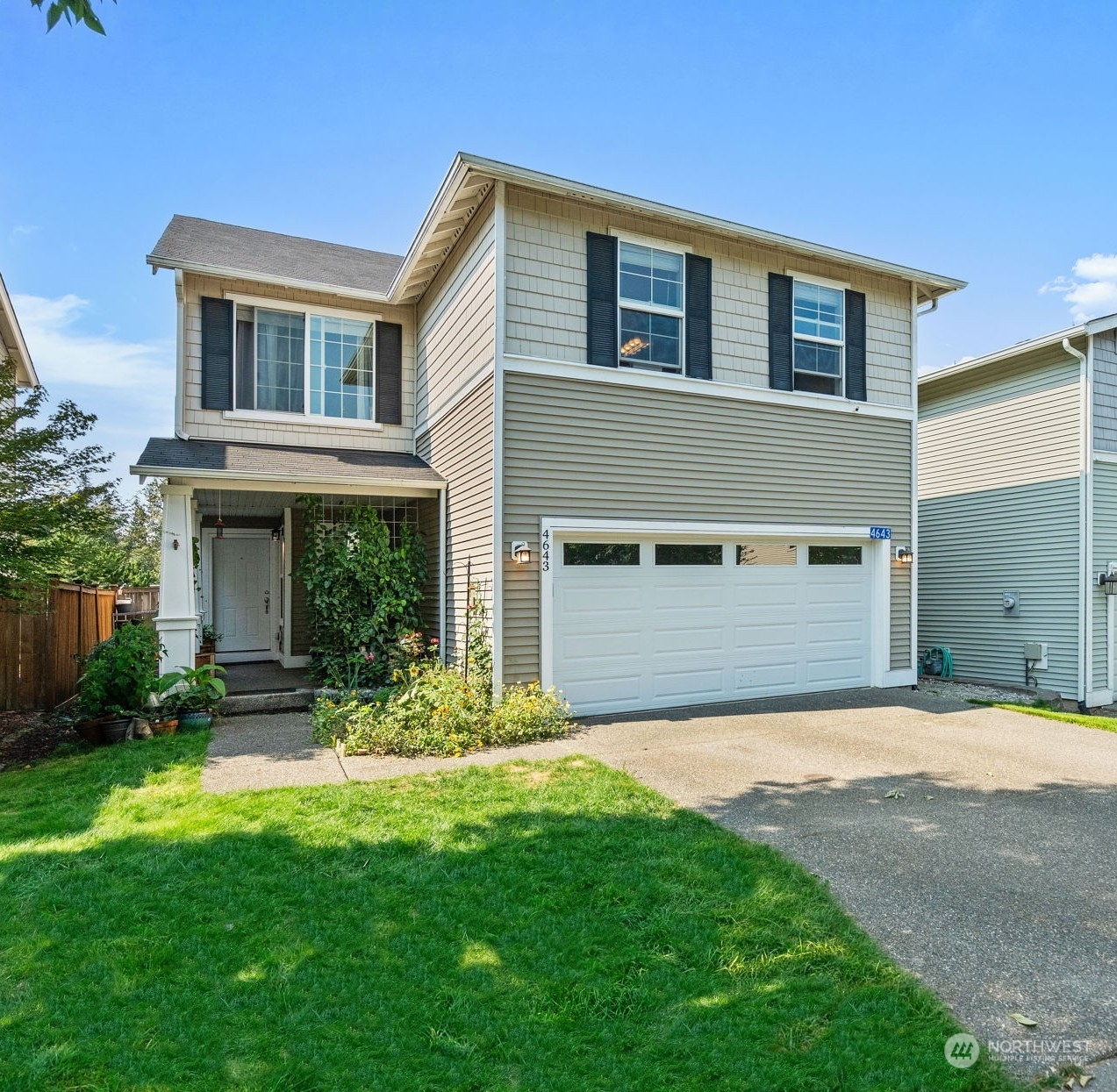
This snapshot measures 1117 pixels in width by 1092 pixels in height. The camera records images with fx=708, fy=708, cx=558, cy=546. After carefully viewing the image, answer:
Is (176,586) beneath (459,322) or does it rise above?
beneath

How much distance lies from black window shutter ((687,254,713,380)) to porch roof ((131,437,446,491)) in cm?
350

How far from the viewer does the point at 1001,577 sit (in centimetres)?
1200

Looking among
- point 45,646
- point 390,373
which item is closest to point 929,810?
point 390,373

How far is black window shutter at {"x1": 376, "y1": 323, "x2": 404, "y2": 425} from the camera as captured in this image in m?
10.4

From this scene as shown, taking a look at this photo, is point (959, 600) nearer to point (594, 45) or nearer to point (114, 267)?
point (594, 45)

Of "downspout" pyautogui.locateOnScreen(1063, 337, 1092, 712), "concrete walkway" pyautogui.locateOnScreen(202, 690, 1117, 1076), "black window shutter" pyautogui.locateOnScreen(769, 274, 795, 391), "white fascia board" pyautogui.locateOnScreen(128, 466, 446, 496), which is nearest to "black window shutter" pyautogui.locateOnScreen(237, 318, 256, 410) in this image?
"white fascia board" pyautogui.locateOnScreen(128, 466, 446, 496)

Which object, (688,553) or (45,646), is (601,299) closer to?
(688,553)

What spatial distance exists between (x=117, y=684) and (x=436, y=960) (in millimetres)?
5799

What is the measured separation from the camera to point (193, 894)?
3.61m

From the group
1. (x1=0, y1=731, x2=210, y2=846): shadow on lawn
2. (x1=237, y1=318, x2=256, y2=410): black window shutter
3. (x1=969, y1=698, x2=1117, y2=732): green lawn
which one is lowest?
(x1=969, y1=698, x2=1117, y2=732): green lawn

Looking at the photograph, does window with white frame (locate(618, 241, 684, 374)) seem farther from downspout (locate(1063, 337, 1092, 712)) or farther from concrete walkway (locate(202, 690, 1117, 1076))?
downspout (locate(1063, 337, 1092, 712))

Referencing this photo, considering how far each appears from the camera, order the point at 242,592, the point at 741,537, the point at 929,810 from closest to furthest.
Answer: the point at 929,810, the point at 741,537, the point at 242,592

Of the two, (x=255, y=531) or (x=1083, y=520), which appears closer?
(x=1083, y=520)

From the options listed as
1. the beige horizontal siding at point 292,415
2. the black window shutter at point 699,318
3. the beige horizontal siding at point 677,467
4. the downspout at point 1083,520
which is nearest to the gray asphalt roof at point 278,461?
the beige horizontal siding at point 292,415
